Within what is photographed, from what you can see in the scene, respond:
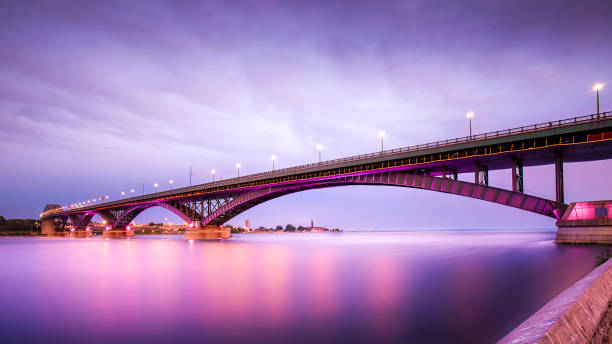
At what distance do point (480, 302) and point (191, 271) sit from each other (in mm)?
20398

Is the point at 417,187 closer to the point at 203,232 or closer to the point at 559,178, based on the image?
the point at 559,178

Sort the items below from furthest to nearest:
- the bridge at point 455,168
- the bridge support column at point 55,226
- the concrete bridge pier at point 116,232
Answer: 1. the bridge support column at point 55,226
2. the concrete bridge pier at point 116,232
3. the bridge at point 455,168

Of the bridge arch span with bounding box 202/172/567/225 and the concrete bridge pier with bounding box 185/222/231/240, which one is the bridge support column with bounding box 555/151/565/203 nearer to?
the bridge arch span with bounding box 202/172/567/225

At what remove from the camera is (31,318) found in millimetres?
12703

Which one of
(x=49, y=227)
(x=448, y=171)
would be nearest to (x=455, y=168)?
(x=448, y=171)

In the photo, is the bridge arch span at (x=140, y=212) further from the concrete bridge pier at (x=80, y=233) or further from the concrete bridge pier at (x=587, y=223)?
the concrete bridge pier at (x=587, y=223)

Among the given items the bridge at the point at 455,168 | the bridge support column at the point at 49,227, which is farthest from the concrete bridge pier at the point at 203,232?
the bridge support column at the point at 49,227

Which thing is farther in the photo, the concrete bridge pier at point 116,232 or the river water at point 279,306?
the concrete bridge pier at point 116,232

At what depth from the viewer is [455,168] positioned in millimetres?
48531

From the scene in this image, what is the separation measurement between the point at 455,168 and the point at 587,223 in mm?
17875

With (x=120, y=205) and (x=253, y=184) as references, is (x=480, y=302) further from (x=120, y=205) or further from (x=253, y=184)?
(x=120, y=205)

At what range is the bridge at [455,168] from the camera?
36062 mm

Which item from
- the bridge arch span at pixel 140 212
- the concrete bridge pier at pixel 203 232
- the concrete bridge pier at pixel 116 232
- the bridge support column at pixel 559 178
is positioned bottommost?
the concrete bridge pier at pixel 116 232

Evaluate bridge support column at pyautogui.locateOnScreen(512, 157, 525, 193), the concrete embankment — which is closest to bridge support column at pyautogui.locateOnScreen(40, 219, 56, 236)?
bridge support column at pyautogui.locateOnScreen(512, 157, 525, 193)
